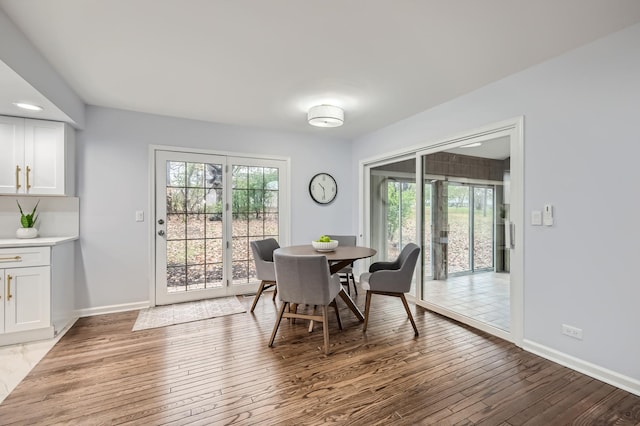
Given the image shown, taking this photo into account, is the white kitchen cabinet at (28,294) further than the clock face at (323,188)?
No

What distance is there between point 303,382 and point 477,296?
223cm

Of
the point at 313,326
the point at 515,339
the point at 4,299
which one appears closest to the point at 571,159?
the point at 515,339

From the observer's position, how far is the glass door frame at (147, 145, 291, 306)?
3.72 metres

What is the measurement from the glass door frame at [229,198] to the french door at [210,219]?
0.02m

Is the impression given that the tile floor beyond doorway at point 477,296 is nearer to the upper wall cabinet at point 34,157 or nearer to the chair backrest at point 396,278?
the chair backrest at point 396,278

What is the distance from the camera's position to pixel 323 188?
4.86m

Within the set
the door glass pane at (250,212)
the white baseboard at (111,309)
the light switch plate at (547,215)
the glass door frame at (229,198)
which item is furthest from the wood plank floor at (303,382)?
the door glass pane at (250,212)

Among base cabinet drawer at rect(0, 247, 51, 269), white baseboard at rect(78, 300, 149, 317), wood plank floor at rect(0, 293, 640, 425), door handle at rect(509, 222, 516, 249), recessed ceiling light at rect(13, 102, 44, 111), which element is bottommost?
wood plank floor at rect(0, 293, 640, 425)

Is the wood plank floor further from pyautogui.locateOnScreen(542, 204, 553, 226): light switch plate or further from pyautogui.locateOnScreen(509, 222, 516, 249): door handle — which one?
pyautogui.locateOnScreen(542, 204, 553, 226): light switch plate

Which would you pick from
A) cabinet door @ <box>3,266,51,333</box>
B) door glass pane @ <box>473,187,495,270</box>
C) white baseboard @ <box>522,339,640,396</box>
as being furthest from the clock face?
cabinet door @ <box>3,266,51,333</box>

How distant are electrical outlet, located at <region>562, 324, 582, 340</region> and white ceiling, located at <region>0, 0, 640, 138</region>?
217 centimetres

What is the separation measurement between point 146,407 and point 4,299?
6.49 feet

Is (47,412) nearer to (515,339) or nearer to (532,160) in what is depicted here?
(515,339)

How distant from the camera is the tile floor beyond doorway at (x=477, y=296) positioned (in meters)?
2.90
